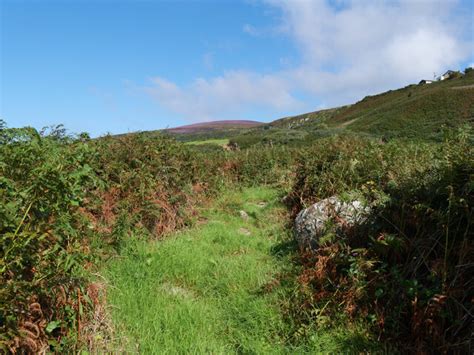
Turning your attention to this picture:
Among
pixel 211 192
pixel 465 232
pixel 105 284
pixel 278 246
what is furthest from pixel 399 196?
pixel 211 192

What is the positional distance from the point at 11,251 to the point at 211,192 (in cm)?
684

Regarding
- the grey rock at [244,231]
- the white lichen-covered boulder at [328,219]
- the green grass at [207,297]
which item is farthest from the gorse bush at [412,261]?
the grey rock at [244,231]

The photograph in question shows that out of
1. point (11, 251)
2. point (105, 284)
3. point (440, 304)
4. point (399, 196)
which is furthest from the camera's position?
point (399, 196)

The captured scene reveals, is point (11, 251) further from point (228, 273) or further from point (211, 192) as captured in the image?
point (211, 192)

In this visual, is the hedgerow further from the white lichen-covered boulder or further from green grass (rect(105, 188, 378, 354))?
green grass (rect(105, 188, 378, 354))

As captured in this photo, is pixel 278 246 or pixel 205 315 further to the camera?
pixel 278 246

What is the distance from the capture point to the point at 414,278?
3.14 m

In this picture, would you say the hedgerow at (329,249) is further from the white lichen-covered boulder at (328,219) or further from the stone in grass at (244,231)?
the stone in grass at (244,231)

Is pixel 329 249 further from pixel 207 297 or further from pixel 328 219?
pixel 207 297

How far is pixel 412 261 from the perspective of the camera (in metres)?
3.30

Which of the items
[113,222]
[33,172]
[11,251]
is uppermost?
[33,172]

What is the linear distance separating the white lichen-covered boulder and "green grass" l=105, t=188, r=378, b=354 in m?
0.40

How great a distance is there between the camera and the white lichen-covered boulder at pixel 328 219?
4.25 meters

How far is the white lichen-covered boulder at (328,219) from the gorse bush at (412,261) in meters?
0.14
